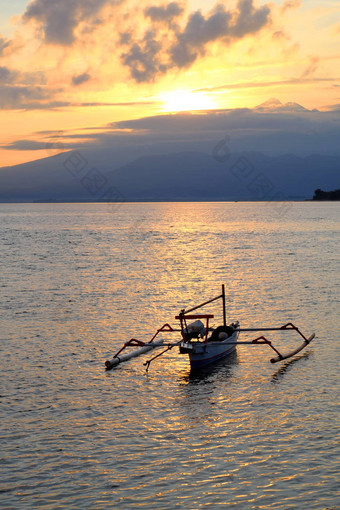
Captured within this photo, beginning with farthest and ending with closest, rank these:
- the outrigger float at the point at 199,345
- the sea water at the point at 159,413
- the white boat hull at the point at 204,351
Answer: the outrigger float at the point at 199,345 < the white boat hull at the point at 204,351 < the sea water at the point at 159,413

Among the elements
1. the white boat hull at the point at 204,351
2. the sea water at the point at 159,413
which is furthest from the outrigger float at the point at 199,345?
the sea water at the point at 159,413

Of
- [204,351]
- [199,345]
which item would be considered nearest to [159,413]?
[199,345]

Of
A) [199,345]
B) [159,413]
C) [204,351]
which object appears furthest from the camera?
[204,351]

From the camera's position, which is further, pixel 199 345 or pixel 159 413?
pixel 199 345

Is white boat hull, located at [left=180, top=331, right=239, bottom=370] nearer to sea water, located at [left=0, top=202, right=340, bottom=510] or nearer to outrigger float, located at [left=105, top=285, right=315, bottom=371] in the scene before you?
outrigger float, located at [left=105, top=285, right=315, bottom=371]

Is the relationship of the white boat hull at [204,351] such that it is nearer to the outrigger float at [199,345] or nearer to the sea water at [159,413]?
the outrigger float at [199,345]

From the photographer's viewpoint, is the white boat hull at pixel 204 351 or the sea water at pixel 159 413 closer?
the sea water at pixel 159 413

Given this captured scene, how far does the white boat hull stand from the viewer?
95.9ft

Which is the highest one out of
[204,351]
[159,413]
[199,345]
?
[199,345]

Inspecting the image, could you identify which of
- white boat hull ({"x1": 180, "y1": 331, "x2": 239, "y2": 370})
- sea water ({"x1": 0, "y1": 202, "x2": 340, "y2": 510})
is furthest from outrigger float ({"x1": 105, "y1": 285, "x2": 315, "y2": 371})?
sea water ({"x1": 0, "y1": 202, "x2": 340, "y2": 510})

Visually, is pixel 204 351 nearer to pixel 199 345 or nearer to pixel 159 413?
pixel 199 345

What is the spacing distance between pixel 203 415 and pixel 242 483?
584 centimetres

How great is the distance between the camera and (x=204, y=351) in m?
29.9

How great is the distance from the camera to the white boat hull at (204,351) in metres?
29.2
